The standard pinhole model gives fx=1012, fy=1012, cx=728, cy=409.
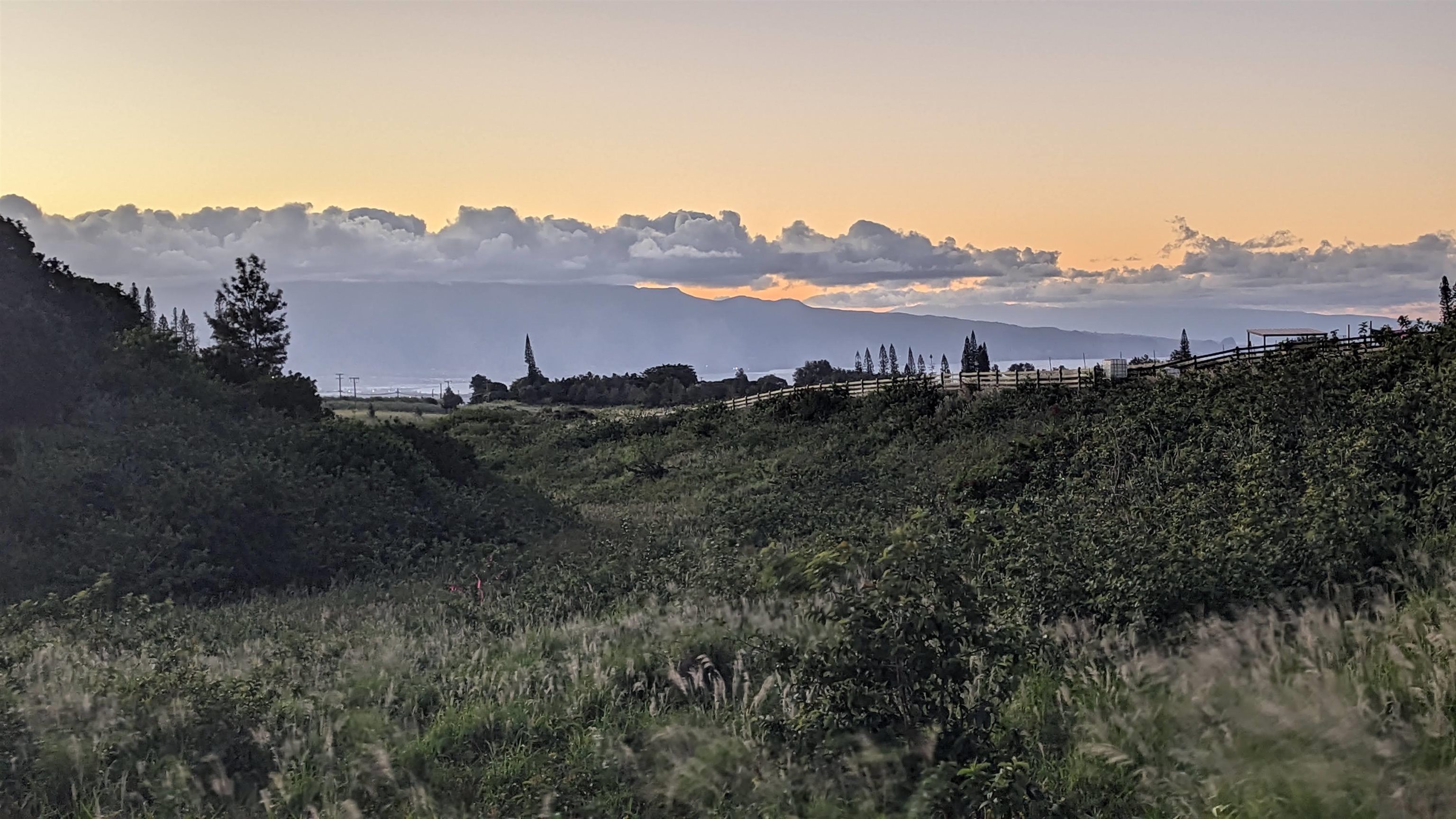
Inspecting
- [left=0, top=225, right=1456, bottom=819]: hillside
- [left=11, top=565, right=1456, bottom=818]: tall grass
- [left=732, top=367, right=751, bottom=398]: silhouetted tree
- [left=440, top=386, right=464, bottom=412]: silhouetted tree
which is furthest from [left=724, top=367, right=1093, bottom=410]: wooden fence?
[left=440, top=386, right=464, bottom=412]: silhouetted tree

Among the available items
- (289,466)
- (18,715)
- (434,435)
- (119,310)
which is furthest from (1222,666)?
(119,310)

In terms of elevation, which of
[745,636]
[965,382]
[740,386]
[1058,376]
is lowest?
[740,386]

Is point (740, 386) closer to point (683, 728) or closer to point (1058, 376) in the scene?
point (1058, 376)

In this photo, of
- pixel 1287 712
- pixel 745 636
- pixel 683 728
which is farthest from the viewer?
pixel 745 636

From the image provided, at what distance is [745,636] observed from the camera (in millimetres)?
7465

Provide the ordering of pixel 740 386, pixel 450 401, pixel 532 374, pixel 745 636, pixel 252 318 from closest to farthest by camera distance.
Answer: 1. pixel 745 636
2. pixel 252 318
3. pixel 740 386
4. pixel 450 401
5. pixel 532 374

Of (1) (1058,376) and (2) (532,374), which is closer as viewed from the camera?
(1) (1058,376)

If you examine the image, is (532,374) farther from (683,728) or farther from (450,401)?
(683,728)

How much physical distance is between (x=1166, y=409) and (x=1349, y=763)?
1973 cm

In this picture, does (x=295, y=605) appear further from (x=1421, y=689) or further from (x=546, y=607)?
(x=1421, y=689)

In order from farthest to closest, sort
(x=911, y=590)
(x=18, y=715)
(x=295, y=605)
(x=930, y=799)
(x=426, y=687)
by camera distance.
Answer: (x=295, y=605)
(x=426, y=687)
(x=18, y=715)
(x=911, y=590)
(x=930, y=799)

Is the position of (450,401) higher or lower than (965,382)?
lower

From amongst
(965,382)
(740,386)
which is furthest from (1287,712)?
(740,386)

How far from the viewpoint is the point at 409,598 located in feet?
43.2
